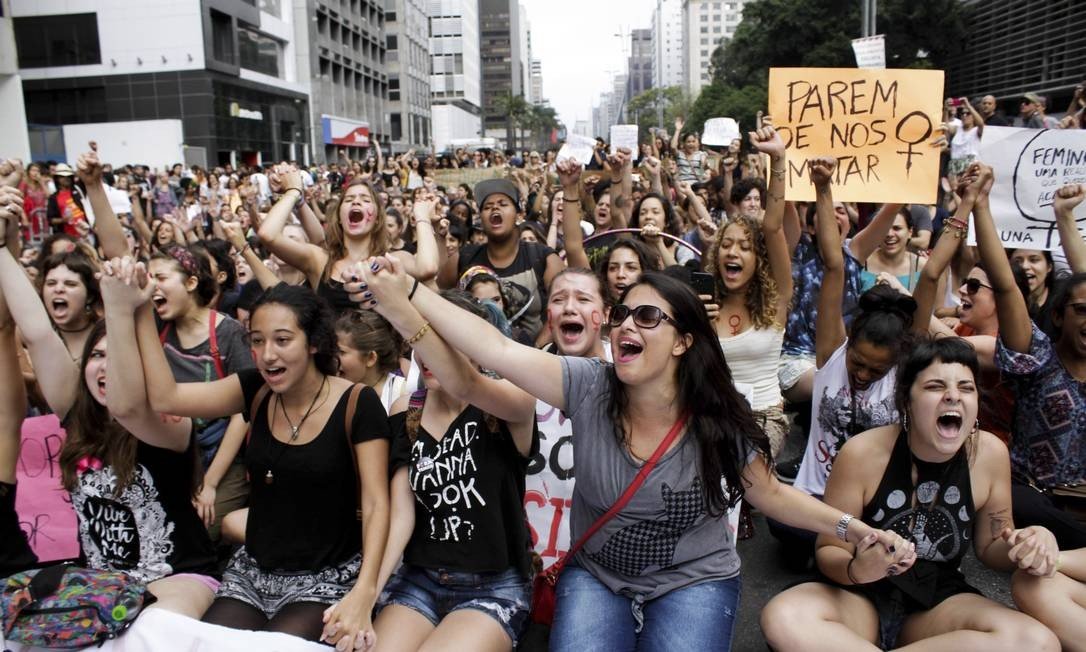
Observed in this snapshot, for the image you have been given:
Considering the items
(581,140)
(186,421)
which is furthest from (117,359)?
(581,140)

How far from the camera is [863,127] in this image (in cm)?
531

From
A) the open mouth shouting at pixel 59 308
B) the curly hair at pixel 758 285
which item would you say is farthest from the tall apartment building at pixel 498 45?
the open mouth shouting at pixel 59 308

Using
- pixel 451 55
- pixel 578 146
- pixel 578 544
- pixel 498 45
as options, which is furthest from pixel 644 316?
pixel 498 45

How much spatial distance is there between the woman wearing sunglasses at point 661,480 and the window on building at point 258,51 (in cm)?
4415

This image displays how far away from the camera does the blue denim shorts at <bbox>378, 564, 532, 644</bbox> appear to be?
297 centimetres

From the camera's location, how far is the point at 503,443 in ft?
10.1

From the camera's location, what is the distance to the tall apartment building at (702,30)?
166m

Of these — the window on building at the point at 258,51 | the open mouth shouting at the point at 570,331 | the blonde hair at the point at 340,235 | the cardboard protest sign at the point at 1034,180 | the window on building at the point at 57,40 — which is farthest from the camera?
the window on building at the point at 258,51

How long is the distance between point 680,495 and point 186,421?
192cm

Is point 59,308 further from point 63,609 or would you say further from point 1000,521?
point 1000,521

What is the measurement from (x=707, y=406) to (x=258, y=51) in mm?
46820

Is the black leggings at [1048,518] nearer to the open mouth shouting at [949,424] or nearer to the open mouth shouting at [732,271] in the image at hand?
the open mouth shouting at [949,424]

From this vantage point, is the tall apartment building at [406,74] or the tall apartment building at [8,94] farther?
the tall apartment building at [406,74]

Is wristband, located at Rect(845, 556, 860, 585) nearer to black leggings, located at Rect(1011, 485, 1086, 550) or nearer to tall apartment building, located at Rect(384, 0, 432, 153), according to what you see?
black leggings, located at Rect(1011, 485, 1086, 550)
